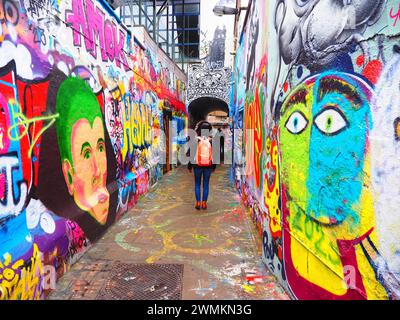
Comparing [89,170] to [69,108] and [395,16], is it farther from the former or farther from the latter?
[395,16]

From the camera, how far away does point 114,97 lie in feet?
18.3

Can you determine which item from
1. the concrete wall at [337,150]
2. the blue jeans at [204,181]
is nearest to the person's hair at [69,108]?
the concrete wall at [337,150]

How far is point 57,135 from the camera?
3523 mm

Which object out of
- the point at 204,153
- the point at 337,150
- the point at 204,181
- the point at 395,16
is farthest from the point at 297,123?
the point at 204,181

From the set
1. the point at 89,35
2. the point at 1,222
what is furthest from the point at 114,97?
the point at 1,222

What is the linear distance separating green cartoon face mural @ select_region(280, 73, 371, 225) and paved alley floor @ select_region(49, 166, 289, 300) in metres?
1.28

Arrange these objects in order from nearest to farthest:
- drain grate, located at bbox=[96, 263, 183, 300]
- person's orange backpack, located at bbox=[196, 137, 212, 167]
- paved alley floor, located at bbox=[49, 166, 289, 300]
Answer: drain grate, located at bbox=[96, 263, 183, 300]
paved alley floor, located at bbox=[49, 166, 289, 300]
person's orange backpack, located at bbox=[196, 137, 212, 167]

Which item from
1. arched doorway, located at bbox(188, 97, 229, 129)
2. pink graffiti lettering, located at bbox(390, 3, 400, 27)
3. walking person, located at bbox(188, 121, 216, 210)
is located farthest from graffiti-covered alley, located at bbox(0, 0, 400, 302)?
arched doorway, located at bbox(188, 97, 229, 129)

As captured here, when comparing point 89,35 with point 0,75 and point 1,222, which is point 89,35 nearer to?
point 0,75

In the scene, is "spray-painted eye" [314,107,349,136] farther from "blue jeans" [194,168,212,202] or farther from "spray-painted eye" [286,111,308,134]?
"blue jeans" [194,168,212,202]

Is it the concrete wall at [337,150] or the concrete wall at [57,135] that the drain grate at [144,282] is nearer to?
the concrete wall at [57,135]

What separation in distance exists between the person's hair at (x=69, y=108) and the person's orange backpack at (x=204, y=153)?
2720 millimetres

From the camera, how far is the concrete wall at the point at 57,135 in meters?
2.64

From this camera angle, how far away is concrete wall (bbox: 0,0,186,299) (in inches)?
104
